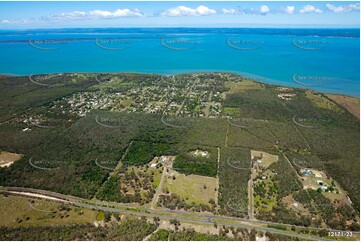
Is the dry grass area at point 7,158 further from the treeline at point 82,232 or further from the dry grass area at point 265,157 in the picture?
the dry grass area at point 265,157

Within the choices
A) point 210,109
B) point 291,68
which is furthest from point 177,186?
point 291,68

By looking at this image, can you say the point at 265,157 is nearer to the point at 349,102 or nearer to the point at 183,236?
the point at 183,236

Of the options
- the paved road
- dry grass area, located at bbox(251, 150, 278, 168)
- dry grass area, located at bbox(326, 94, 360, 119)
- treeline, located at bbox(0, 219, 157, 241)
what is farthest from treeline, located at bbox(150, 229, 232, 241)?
dry grass area, located at bbox(326, 94, 360, 119)

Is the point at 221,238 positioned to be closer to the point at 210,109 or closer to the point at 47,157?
the point at 47,157

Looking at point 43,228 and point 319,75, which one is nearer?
point 43,228

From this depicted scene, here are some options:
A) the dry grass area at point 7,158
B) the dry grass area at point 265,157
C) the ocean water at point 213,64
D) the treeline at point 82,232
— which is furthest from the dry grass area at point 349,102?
the dry grass area at point 7,158

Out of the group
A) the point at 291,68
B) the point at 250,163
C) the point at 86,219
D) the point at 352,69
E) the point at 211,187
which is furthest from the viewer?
the point at 291,68

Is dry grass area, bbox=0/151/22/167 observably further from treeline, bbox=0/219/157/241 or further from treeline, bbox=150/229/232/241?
treeline, bbox=150/229/232/241

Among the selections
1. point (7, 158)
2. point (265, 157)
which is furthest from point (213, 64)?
point (7, 158)
